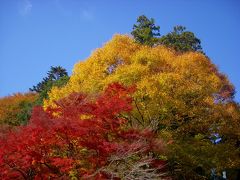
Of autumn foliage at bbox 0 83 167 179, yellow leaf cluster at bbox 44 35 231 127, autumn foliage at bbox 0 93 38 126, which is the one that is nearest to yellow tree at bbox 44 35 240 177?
yellow leaf cluster at bbox 44 35 231 127

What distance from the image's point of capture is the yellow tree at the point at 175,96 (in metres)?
20.0

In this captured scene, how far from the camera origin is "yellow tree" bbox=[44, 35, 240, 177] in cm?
1998

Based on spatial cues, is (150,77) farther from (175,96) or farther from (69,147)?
(69,147)

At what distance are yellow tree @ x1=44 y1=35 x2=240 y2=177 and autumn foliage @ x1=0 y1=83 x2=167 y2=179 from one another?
16.5ft

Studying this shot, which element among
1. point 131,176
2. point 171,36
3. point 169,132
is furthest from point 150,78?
point 171,36

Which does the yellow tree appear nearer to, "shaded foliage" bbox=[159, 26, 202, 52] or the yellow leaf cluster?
the yellow leaf cluster

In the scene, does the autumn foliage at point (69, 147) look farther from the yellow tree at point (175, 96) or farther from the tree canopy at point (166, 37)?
the tree canopy at point (166, 37)

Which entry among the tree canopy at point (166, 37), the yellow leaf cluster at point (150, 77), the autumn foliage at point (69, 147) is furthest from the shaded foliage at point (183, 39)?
the autumn foliage at point (69, 147)

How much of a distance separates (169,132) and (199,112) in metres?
2.67

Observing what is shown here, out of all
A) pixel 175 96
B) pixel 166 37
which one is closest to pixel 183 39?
pixel 166 37

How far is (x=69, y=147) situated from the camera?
13219 millimetres

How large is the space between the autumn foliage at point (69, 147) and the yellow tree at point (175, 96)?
5.02 metres

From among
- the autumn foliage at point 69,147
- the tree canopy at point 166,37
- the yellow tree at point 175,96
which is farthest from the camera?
the tree canopy at point 166,37

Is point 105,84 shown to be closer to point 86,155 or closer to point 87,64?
point 87,64
